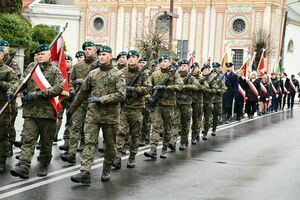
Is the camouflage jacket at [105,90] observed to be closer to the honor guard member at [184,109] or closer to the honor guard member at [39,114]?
the honor guard member at [39,114]

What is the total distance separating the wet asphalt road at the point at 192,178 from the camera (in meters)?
8.76

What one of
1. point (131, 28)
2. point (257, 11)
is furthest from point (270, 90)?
point (131, 28)

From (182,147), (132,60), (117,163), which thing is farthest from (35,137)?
(182,147)

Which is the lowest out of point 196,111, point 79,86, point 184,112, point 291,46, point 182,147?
point 182,147

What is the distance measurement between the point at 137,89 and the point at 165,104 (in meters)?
1.63

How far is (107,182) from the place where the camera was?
951 centimetres

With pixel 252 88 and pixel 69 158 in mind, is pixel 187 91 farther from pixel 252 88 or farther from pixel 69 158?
pixel 252 88

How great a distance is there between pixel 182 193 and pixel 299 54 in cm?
5410

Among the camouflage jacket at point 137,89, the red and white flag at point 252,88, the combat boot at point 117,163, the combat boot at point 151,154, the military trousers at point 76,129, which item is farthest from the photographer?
the red and white flag at point 252,88

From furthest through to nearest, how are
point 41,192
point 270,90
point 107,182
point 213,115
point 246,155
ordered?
point 270,90 < point 213,115 < point 246,155 < point 107,182 < point 41,192

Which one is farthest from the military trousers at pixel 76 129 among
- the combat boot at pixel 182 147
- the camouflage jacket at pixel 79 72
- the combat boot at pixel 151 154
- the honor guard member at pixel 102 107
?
the combat boot at pixel 182 147

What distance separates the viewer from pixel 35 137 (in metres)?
9.48

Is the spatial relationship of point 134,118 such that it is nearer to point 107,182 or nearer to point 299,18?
point 107,182

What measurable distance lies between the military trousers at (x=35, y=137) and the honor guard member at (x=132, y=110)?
1.37 meters
